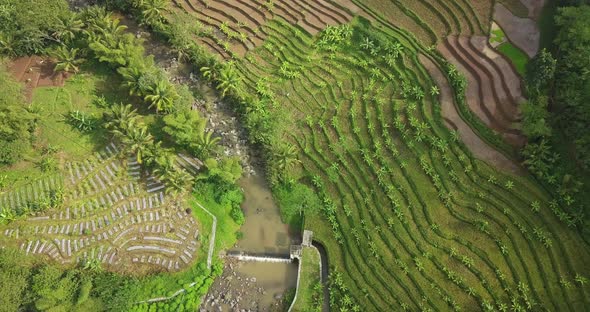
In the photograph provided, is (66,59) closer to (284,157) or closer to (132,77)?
(132,77)

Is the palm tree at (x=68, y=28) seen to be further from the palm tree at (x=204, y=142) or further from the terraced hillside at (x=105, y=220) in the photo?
the palm tree at (x=204, y=142)

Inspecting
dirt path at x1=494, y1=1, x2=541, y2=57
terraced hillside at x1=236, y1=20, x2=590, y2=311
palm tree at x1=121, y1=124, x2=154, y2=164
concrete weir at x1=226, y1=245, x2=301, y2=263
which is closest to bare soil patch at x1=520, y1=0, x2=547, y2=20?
dirt path at x1=494, y1=1, x2=541, y2=57

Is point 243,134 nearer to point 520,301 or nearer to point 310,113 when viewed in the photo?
point 310,113

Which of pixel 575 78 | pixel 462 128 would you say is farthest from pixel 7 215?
pixel 575 78

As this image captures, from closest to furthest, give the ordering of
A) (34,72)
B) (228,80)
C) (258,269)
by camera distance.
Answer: (258,269)
(228,80)
(34,72)

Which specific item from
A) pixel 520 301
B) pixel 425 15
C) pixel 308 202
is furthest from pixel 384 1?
pixel 520 301

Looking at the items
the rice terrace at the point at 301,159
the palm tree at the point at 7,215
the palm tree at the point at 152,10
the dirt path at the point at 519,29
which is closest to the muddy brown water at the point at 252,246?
the rice terrace at the point at 301,159
